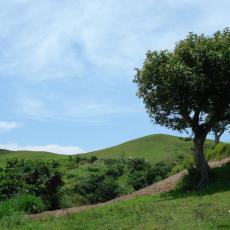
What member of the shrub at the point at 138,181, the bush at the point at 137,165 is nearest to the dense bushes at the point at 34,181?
the shrub at the point at 138,181

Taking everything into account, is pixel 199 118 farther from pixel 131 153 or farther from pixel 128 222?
pixel 131 153

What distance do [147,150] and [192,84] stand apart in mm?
78000

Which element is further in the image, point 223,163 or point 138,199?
point 223,163

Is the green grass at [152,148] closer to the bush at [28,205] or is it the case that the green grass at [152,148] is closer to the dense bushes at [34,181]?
the dense bushes at [34,181]

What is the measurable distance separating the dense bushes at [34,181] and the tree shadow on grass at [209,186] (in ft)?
21.1

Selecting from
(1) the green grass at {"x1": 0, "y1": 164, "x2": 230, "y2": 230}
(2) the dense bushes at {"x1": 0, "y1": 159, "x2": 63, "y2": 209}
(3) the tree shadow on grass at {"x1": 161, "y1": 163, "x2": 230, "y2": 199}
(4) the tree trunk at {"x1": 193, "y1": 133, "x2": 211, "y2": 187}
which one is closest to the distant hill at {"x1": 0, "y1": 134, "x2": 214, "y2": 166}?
(3) the tree shadow on grass at {"x1": 161, "y1": 163, "x2": 230, "y2": 199}

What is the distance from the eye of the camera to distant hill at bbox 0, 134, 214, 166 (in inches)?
3822

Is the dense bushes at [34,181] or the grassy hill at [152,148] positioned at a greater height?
the grassy hill at [152,148]

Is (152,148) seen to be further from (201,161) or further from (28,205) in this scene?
(28,205)

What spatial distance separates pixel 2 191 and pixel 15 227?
11.4 metres

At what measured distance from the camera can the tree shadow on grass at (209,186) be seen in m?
25.8

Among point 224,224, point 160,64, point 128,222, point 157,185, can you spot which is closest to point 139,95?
point 160,64

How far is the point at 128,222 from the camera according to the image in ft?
56.6

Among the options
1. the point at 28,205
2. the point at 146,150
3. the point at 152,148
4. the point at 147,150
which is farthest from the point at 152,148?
the point at 28,205
